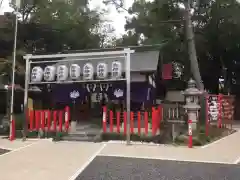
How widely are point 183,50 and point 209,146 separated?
51.6 feet

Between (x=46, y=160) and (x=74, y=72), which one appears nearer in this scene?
(x=46, y=160)

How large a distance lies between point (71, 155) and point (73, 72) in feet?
14.8

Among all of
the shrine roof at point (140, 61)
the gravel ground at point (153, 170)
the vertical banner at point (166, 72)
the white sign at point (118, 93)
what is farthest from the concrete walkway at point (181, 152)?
the vertical banner at point (166, 72)

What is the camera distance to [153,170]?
7.54 metres

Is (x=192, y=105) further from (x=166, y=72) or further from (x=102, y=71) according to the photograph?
(x=166, y=72)

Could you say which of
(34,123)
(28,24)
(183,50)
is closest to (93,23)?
(28,24)

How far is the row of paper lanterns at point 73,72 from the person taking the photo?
12305 millimetres

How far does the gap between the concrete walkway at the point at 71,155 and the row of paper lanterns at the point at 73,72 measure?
2.76 metres

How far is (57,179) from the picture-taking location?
264 inches

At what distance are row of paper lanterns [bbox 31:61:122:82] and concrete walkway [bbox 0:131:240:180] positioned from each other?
276 cm

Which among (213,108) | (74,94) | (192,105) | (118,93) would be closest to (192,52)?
(213,108)

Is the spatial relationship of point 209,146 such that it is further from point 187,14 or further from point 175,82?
point 175,82

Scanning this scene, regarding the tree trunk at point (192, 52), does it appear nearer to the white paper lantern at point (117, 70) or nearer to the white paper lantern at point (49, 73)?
the white paper lantern at point (117, 70)

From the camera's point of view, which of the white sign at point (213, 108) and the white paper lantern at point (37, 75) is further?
the white sign at point (213, 108)
